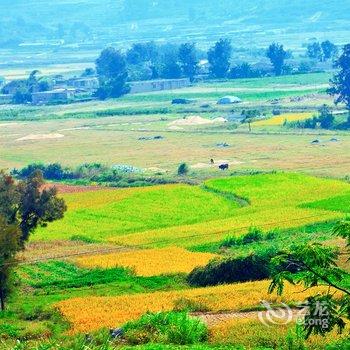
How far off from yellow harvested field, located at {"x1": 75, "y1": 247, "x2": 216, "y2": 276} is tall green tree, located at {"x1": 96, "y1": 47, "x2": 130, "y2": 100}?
Answer: 71897 millimetres

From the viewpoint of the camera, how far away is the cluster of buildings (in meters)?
109

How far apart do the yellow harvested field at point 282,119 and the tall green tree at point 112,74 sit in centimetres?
2923

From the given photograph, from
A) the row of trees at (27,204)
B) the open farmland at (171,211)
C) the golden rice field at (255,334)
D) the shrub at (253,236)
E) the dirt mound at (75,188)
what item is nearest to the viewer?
the golden rice field at (255,334)

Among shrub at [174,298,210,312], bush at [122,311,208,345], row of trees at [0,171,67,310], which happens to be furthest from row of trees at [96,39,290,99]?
bush at [122,311,208,345]

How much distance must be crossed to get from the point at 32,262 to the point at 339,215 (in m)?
11.7

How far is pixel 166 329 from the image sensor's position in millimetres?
22094

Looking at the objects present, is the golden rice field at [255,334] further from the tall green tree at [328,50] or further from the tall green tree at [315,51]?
the tall green tree at [315,51]

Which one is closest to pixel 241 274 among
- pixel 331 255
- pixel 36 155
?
pixel 331 255

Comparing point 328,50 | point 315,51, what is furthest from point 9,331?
point 315,51

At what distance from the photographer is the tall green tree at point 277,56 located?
116 m

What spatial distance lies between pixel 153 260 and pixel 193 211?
10.1 meters

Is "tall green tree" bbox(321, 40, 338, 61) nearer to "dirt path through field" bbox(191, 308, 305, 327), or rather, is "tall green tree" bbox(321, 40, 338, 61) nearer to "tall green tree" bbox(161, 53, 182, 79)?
"tall green tree" bbox(161, 53, 182, 79)

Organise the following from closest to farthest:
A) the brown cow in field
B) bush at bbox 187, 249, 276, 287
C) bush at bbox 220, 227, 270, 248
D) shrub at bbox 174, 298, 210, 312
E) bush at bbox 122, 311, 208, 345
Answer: bush at bbox 122, 311, 208, 345
shrub at bbox 174, 298, 210, 312
bush at bbox 187, 249, 276, 287
bush at bbox 220, 227, 270, 248
the brown cow in field

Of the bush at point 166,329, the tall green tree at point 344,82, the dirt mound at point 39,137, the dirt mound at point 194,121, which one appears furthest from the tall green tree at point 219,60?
the bush at point 166,329
